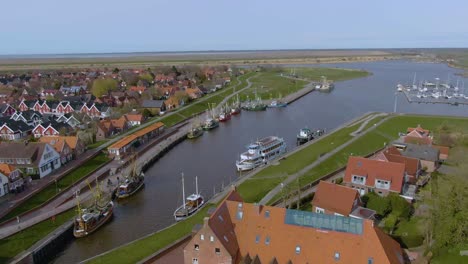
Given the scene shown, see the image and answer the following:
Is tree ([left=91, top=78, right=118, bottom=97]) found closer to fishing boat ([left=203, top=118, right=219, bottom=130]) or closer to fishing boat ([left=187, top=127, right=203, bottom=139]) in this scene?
fishing boat ([left=203, top=118, right=219, bottom=130])

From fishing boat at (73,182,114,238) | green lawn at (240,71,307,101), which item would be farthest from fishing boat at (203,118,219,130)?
fishing boat at (73,182,114,238)

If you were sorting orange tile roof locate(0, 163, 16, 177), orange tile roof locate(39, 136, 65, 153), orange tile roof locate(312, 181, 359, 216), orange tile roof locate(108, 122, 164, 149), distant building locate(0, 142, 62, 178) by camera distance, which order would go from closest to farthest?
orange tile roof locate(312, 181, 359, 216) < orange tile roof locate(0, 163, 16, 177) < distant building locate(0, 142, 62, 178) < orange tile roof locate(39, 136, 65, 153) < orange tile roof locate(108, 122, 164, 149)

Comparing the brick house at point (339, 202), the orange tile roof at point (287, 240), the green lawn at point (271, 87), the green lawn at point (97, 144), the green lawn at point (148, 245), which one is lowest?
the green lawn at point (148, 245)

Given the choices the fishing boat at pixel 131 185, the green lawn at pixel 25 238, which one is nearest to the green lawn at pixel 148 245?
the green lawn at pixel 25 238

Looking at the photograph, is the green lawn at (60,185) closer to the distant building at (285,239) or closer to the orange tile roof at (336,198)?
the distant building at (285,239)

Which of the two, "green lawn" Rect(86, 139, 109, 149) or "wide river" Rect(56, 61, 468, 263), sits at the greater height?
"green lawn" Rect(86, 139, 109, 149)

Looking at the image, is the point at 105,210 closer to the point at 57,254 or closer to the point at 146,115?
the point at 57,254
